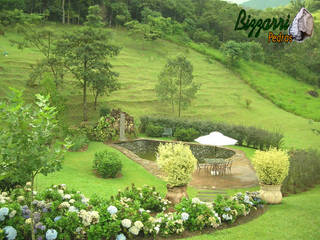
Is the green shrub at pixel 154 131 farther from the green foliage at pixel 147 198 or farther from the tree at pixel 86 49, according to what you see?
the green foliage at pixel 147 198

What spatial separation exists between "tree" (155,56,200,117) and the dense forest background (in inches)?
770

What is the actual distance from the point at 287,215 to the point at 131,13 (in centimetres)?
5596

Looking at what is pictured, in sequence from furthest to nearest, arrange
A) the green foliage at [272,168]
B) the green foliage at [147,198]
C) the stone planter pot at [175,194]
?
the stone planter pot at [175,194], the green foliage at [272,168], the green foliage at [147,198]

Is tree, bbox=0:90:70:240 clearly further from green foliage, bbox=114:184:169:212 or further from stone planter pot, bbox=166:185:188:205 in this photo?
stone planter pot, bbox=166:185:188:205

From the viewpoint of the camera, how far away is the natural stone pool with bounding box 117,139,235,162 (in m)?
20.6

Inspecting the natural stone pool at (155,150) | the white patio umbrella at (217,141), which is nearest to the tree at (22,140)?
the white patio umbrella at (217,141)

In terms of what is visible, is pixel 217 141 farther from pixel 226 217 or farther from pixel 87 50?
pixel 87 50

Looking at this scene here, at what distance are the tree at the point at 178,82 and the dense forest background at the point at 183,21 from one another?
19.5 meters

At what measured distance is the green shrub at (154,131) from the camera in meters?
25.1

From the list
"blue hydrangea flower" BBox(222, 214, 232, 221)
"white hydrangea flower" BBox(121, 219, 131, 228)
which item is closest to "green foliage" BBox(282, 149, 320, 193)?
"blue hydrangea flower" BBox(222, 214, 232, 221)

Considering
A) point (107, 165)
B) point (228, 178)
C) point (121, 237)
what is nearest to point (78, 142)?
point (107, 165)

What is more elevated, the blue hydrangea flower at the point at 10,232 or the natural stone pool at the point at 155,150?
the blue hydrangea flower at the point at 10,232

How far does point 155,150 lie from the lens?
72.4 feet

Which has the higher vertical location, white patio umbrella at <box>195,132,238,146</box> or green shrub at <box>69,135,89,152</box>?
white patio umbrella at <box>195,132,238,146</box>
